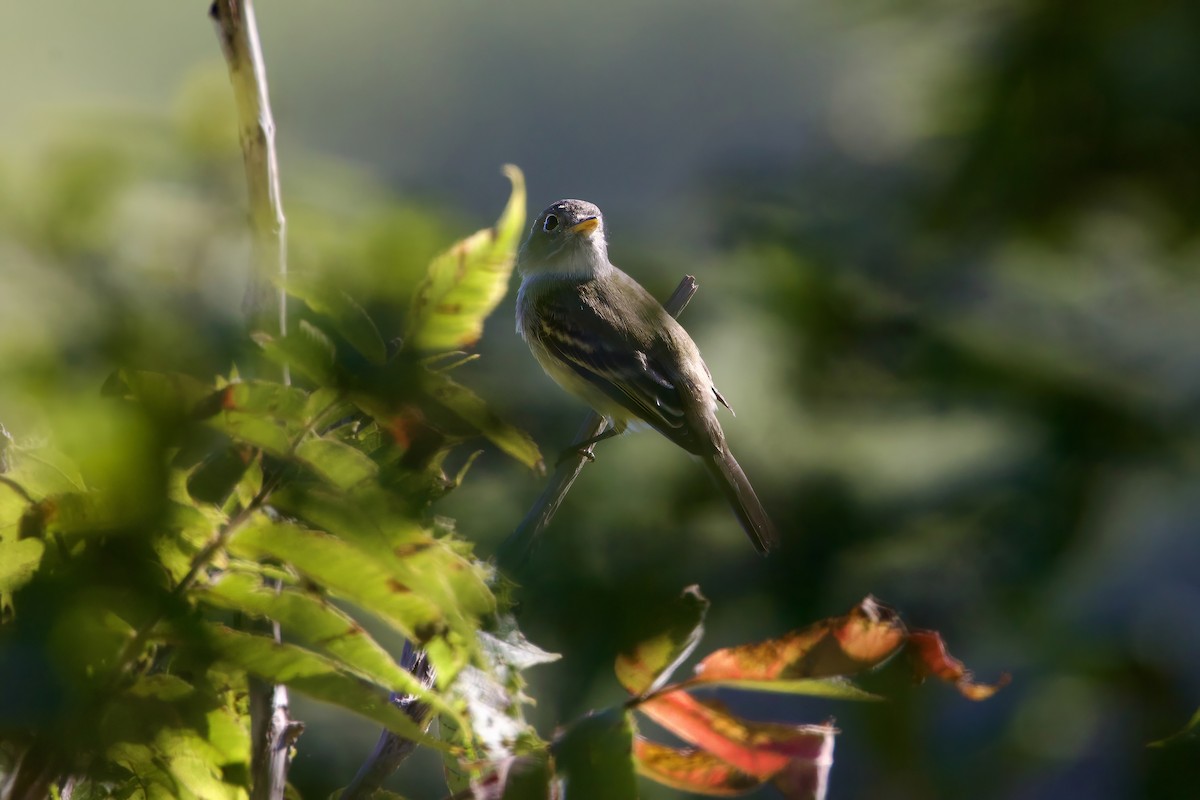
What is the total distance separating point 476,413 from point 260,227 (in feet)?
0.69

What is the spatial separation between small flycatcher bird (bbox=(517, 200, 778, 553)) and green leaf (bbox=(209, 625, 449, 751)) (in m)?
1.33

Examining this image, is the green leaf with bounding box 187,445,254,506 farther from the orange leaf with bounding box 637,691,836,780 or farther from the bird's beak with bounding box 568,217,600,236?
the bird's beak with bounding box 568,217,600,236

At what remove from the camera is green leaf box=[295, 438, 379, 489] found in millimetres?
554

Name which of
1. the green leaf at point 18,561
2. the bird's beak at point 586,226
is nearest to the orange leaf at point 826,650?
the green leaf at point 18,561

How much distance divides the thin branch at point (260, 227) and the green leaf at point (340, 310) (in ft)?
0.04

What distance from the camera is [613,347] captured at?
2.35 meters

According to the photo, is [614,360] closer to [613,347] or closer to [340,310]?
[613,347]

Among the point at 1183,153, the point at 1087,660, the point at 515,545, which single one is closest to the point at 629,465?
the point at 1087,660

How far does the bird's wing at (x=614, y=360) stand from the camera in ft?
7.27

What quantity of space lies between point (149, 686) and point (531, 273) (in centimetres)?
234

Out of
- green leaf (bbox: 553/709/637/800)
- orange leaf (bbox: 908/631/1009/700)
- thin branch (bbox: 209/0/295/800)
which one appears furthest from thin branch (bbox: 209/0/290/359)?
orange leaf (bbox: 908/631/1009/700)

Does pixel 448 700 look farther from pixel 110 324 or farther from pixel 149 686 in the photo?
pixel 110 324

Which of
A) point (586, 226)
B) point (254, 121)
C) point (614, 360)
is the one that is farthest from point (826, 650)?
point (586, 226)

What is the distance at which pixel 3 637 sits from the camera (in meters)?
0.46
